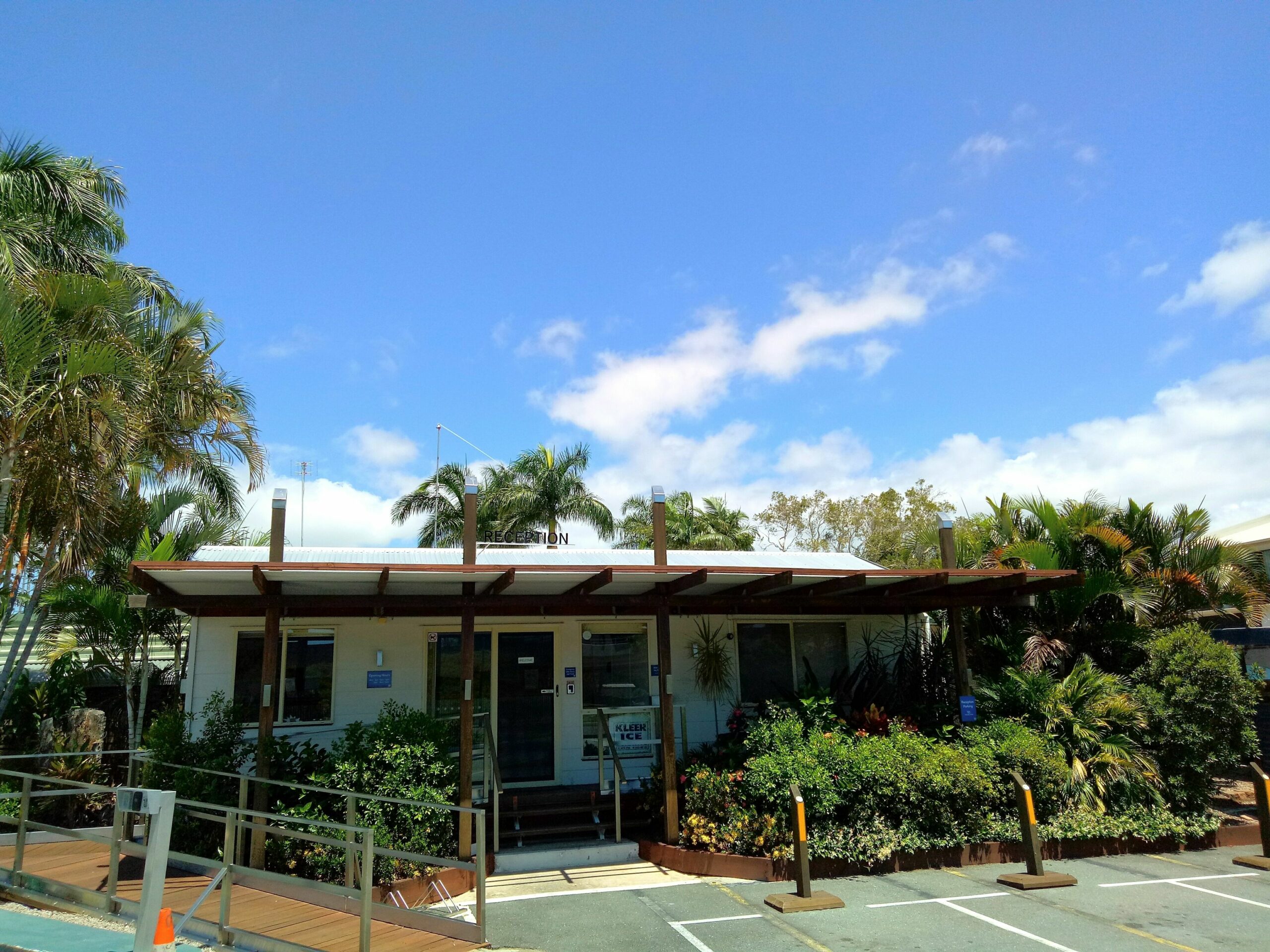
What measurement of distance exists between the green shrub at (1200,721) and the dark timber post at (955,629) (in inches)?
84.0

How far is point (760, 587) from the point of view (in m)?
10.0

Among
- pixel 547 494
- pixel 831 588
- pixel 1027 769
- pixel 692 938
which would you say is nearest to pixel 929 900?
pixel 692 938

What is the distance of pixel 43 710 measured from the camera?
1198cm

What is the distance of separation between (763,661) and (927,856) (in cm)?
382

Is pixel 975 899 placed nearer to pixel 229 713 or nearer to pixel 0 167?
pixel 229 713

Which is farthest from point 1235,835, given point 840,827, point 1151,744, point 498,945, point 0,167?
point 0,167

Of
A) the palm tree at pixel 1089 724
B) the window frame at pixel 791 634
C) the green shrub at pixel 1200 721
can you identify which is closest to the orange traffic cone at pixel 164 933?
the window frame at pixel 791 634

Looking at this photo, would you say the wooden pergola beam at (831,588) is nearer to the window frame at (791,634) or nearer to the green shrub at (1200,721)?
the window frame at (791,634)

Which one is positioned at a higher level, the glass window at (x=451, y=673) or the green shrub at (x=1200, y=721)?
the glass window at (x=451, y=673)

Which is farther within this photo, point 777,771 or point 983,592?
point 983,592

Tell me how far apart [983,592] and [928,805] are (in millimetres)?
3238

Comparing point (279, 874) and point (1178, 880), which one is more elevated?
point (279, 874)

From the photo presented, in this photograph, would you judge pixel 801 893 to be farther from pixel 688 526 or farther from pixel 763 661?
pixel 688 526

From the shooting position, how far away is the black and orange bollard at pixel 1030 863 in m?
8.12
